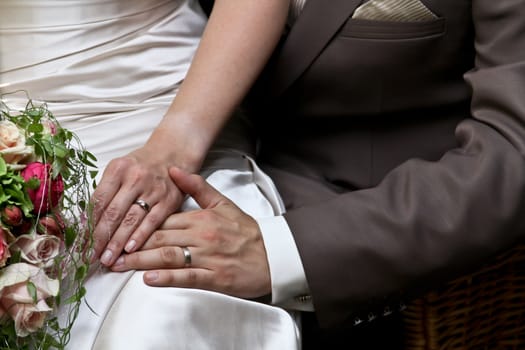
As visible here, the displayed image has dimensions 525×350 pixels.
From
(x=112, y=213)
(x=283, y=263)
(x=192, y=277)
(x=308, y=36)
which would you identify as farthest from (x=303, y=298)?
(x=308, y=36)

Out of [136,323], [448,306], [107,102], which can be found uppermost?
[107,102]

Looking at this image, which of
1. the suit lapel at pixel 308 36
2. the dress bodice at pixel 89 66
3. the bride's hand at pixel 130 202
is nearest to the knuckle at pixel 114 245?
the bride's hand at pixel 130 202

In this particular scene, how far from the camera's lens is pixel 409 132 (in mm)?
1395

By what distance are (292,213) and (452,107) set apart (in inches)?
13.7

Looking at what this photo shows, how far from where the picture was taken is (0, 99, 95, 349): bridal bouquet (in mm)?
897

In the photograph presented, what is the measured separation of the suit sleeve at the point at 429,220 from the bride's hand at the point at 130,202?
0.18 metres

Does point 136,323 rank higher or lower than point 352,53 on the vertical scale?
lower

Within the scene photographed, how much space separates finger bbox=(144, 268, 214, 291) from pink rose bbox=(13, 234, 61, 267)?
0.56 feet

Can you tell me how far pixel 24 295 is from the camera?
2.98 ft

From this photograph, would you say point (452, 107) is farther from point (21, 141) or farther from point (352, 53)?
point (21, 141)

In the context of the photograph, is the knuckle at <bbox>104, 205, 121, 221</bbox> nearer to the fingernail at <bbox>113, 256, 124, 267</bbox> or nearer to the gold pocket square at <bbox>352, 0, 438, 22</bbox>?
the fingernail at <bbox>113, 256, 124, 267</bbox>

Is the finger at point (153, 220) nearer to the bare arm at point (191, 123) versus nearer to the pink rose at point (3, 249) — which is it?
the bare arm at point (191, 123)

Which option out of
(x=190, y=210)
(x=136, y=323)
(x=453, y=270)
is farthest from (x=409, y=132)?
(x=136, y=323)

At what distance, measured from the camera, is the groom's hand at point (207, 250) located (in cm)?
112
